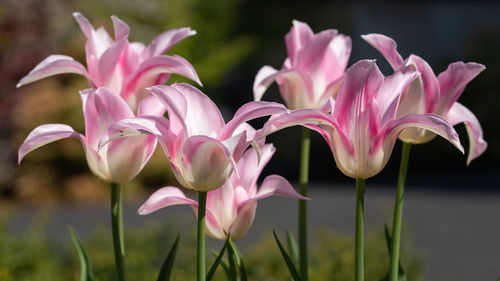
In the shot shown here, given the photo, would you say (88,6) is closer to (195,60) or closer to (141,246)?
(195,60)

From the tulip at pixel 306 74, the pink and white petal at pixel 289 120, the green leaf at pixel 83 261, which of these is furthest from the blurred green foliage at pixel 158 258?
the pink and white petal at pixel 289 120

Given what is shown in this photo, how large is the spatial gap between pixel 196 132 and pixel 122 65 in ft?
1.10

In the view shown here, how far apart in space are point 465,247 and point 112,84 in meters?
5.43

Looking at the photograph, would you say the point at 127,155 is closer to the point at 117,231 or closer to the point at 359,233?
the point at 117,231

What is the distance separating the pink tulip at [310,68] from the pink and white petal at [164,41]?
0.17 meters

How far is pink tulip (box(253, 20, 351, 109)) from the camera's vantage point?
1.34m

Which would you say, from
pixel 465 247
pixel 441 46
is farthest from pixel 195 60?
pixel 465 247

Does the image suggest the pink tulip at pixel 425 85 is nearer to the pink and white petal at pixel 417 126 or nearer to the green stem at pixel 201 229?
the pink and white petal at pixel 417 126

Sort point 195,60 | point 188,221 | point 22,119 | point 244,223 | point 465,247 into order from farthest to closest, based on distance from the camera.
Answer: point 195,60
point 22,119
point 465,247
point 188,221
point 244,223

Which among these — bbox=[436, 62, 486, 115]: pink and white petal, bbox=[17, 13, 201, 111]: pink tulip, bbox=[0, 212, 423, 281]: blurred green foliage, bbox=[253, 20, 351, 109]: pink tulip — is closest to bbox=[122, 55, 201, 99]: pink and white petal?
bbox=[17, 13, 201, 111]: pink tulip

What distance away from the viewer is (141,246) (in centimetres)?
372

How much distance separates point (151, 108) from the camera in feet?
3.74

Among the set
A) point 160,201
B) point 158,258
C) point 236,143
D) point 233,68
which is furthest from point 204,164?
point 233,68

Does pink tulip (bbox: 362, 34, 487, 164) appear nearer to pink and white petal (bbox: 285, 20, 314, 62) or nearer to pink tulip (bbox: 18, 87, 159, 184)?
pink and white petal (bbox: 285, 20, 314, 62)
